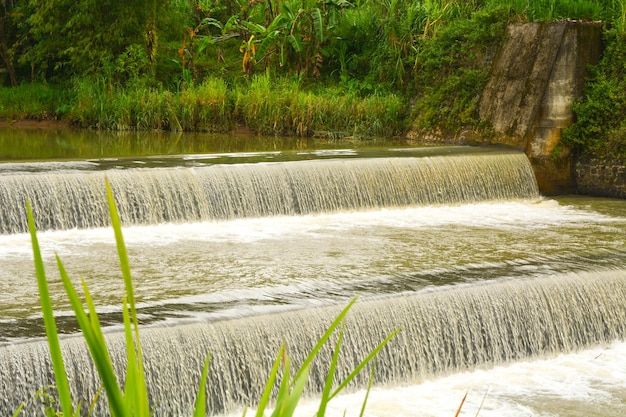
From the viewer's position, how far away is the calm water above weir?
6203 mm

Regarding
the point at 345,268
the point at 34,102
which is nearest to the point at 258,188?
the point at 345,268

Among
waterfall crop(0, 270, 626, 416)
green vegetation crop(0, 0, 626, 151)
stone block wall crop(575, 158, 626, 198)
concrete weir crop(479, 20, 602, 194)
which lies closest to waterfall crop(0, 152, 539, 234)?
concrete weir crop(479, 20, 602, 194)

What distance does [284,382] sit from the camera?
1119mm

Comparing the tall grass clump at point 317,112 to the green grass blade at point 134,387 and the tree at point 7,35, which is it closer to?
the tree at point 7,35

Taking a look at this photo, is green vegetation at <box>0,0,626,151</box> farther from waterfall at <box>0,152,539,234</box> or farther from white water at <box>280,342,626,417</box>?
white water at <box>280,342,626,417</box>

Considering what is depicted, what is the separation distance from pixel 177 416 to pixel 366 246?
3399 mm

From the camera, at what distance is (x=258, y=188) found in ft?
35.8

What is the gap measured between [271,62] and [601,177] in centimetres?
827

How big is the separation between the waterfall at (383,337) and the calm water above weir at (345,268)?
1 centimetres

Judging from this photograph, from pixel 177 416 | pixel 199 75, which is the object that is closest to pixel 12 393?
pixel 177 416

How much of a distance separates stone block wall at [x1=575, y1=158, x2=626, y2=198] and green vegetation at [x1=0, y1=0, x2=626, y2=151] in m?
0.26

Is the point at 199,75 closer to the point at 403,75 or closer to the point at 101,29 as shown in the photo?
the point at 101,29

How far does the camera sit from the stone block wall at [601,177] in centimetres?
1284

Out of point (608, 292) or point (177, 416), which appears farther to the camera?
point (608, 292)
